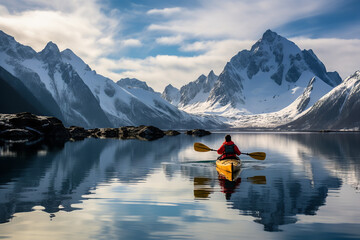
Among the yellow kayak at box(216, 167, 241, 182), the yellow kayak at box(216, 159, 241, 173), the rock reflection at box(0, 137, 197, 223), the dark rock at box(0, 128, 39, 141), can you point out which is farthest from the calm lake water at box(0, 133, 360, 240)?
the dark rock at box(0, 128, 39, 141)

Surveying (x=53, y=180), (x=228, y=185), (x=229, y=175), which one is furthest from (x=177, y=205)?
(x=53, y=180)

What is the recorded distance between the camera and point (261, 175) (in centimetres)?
3584

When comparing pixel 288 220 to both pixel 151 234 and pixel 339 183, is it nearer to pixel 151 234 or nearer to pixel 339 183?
pixel 151 234

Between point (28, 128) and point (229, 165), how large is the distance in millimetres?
89968

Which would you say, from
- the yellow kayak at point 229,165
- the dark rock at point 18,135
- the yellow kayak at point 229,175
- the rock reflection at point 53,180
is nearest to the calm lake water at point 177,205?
the rock reflection at point 53,180

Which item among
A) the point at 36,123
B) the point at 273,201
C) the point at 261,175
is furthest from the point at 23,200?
the point at 36,123

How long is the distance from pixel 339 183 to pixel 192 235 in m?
18.3

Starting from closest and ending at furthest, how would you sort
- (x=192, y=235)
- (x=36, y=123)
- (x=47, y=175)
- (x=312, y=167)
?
(x=192, y=235), (x=47, y=175), (x=312, y=167), (x=36, y=123)

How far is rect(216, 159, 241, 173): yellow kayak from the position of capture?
3370cm

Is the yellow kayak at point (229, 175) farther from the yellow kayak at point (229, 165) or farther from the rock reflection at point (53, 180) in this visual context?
the rock reflection at point (53, 180)

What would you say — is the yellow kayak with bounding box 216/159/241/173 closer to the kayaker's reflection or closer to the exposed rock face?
the kayaker's reflection

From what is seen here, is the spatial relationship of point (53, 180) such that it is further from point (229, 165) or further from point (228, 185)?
point (229, 165)

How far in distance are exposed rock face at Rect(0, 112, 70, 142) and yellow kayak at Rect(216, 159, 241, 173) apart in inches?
2867

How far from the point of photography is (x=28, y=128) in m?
112
